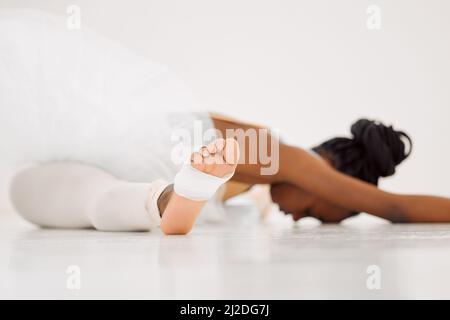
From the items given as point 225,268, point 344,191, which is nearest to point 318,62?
point 344,191

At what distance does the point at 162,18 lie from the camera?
4367 millimetres

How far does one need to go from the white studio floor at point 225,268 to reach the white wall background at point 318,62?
307cm

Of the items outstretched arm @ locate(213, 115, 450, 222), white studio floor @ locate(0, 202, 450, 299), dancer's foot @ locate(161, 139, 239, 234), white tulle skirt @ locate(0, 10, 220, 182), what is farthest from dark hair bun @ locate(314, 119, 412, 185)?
dancer's foot @ locate(161, 139, 239, 234)

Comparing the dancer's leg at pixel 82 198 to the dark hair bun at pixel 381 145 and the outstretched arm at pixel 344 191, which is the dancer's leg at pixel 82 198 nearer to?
the outstretched arm at pixel 344 191

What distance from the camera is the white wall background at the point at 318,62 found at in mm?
4320

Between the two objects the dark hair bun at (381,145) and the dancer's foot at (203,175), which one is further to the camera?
the dark hair bun at (381,145)

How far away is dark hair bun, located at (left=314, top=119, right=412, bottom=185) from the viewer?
1.99 metres

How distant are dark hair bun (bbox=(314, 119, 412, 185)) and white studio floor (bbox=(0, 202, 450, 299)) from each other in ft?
2.16

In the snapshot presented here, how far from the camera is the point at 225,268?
0.87 m

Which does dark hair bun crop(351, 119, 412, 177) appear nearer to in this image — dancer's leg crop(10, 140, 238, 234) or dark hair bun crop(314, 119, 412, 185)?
dark hair bun crop(314, 119, 412, 185)

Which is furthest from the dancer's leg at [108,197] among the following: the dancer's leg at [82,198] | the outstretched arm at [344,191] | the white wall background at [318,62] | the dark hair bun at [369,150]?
the white wall background at [318,62]
